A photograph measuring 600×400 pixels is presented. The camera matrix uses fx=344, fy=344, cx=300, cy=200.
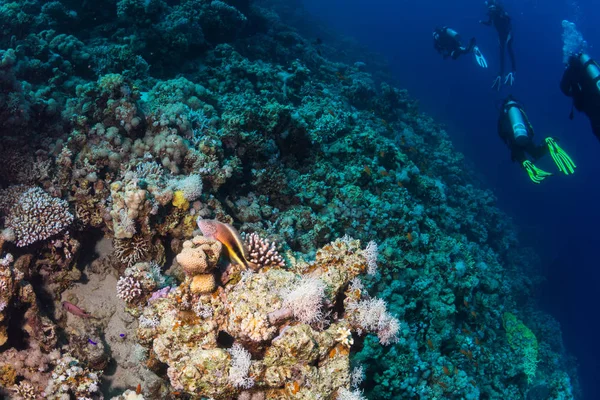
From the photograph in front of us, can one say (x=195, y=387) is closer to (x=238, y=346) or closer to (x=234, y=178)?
(x=238, y=346)

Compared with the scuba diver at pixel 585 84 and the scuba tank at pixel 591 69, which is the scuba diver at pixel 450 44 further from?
the scuba tank at pixel 591 69

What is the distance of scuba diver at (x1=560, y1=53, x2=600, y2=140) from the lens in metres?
8.06

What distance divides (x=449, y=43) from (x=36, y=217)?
1937cm

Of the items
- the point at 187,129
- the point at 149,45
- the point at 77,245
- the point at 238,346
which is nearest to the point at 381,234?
the point at 187,129

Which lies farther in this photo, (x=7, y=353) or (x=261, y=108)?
(x=261, y=108)

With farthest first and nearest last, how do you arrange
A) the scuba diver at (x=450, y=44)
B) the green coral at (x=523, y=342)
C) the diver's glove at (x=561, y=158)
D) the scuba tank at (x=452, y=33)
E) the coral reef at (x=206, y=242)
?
the scuba tank at (x=452, y=33), the scuba diver at (x=450, y=44), the green coral at (x=523, y=342), the diver's glove at (x=561, y=158), the coral reef at (x=206, y=242)

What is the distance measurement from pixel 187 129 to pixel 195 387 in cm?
408

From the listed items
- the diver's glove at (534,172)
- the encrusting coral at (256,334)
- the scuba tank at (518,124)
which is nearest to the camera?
the encrusting coral at (256,334)

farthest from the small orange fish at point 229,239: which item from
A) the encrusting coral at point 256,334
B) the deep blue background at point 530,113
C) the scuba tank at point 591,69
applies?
the deep blue background at point 530,113

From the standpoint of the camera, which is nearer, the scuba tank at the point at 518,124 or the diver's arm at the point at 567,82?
the diver's arm at the point at 567,82

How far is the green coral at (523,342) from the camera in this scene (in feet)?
33.1

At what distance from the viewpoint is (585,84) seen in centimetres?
Result: 828

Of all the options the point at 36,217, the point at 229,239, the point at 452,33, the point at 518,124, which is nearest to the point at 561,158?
the point at 518,124

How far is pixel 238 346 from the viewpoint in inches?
116
